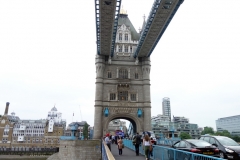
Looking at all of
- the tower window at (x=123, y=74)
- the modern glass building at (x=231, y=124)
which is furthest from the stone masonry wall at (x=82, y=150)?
the modern glass building at (x=231, y=124)

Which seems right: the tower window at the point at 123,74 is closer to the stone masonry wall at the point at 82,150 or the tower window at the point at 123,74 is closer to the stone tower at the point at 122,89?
the stone tower at the point at 122,89

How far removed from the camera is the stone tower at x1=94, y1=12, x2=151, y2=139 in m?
35.2

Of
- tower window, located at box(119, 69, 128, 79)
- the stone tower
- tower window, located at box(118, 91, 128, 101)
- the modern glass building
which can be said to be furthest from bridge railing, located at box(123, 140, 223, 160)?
the modern glass building

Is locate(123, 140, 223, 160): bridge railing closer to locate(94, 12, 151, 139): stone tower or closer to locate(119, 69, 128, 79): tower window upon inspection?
locate(94, 12, 151, 139): stone tower

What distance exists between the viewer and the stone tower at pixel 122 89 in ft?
115

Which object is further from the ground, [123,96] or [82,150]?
[123,96]

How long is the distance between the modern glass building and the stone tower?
381 ft

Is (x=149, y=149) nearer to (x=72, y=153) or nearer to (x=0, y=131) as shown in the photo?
(x=72, y=153)

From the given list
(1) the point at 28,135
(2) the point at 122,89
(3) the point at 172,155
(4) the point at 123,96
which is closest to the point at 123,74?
(2) the point at 122,89

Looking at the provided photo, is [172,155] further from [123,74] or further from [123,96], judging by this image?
[123,74]

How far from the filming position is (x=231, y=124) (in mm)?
136625

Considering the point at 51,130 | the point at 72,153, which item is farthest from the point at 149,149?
the point at 51,130

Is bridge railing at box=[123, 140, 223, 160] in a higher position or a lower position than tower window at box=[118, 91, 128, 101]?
lower

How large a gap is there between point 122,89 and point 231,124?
128m
